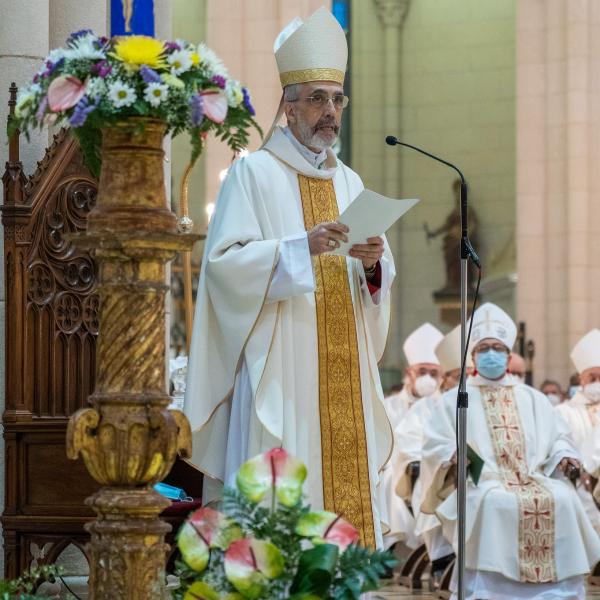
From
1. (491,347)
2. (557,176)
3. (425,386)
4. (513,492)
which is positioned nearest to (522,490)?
(513,492)

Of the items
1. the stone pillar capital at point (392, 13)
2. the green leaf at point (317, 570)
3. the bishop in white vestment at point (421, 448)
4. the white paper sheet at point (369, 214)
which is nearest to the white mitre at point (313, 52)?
the white paper sheet at point (369, 214)

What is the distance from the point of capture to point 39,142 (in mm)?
8383

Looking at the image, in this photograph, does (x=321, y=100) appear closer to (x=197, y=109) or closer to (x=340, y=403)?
(x=340, y=403)

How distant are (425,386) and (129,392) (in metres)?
11.5

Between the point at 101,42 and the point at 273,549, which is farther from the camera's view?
the point at 101,42

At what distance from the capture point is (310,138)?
7.16m

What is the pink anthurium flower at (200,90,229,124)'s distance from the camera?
16.9ft

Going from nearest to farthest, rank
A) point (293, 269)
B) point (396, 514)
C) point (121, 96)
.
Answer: point (121, 96) → point (293, 269) → point (396, 514)

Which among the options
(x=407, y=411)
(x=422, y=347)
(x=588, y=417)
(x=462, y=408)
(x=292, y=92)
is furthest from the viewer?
(x=422, y=347)

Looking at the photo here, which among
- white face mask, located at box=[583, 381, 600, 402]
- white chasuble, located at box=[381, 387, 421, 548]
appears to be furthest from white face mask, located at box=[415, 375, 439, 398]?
white face mask, located at box=[583, 381, 600, 402]

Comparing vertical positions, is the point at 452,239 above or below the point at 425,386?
above

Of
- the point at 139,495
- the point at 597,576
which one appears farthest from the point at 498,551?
the point at 139,495

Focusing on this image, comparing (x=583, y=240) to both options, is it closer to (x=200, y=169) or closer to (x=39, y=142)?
(x=200, y=169)

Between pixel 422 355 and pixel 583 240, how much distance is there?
6182 millimetres
